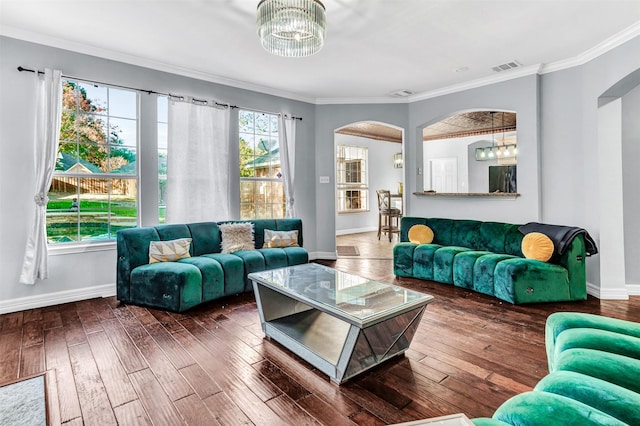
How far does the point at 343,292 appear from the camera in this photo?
96.2 inches

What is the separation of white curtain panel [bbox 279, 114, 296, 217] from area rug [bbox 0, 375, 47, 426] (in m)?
3.74

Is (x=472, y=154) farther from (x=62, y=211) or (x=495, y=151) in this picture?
(x=62, y=211)

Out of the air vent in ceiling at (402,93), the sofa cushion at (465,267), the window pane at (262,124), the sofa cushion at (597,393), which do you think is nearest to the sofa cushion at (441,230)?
the sofa cushion at (465,267)

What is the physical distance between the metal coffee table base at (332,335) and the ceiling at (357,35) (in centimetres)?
254

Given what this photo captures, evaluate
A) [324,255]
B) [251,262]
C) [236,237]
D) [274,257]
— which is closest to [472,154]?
[324,255]

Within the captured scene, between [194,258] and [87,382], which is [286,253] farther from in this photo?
[87,382]

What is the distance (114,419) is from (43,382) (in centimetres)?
75

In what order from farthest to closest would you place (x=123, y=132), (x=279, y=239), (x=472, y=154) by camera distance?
(x=472, y=154) < (x=279, y=239) < (x=123, y=132)

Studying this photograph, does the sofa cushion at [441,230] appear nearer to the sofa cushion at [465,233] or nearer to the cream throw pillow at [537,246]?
the sofa cushion at [465,233]

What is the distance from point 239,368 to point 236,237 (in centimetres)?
226

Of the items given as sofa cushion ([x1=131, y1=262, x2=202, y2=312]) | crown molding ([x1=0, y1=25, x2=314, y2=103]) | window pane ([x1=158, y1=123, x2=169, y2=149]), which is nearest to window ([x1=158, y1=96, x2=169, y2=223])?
window pane ([x1=158, y1=123, x2=169, y2=149])

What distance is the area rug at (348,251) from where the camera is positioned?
20.5ft

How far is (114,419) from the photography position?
68.2 inches

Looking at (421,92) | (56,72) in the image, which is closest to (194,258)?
(56,72)
